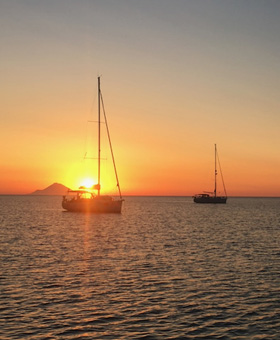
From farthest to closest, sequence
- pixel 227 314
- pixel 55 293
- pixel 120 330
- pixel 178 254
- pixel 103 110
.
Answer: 1. pixel 103 110
2. pixel 178 254
3. pixel 55 293
4. pixel 227 314
5. pixel 120 330

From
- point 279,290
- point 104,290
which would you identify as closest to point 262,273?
point 279,290

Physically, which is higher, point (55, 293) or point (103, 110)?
point (103, 110)

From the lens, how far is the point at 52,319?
17.3 meters

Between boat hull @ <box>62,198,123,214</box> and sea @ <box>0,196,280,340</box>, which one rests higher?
boat hull @ <box>62,198,123,214</box>

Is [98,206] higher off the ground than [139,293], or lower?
higher

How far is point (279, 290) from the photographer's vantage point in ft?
75.1

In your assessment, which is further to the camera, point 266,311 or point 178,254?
point 178,254

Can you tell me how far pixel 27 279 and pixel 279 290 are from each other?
14.3 metres

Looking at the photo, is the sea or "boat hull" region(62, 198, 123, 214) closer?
the sea

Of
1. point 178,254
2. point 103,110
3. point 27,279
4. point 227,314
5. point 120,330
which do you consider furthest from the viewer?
point 103,110

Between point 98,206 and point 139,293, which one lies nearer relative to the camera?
point 139,293

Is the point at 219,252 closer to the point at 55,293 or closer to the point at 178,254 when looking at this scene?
the point at 178,254

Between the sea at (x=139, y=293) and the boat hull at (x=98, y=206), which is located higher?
the boat hull at (x=98, y=206)

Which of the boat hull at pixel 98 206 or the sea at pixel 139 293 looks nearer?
the sea at pixel 139 293
